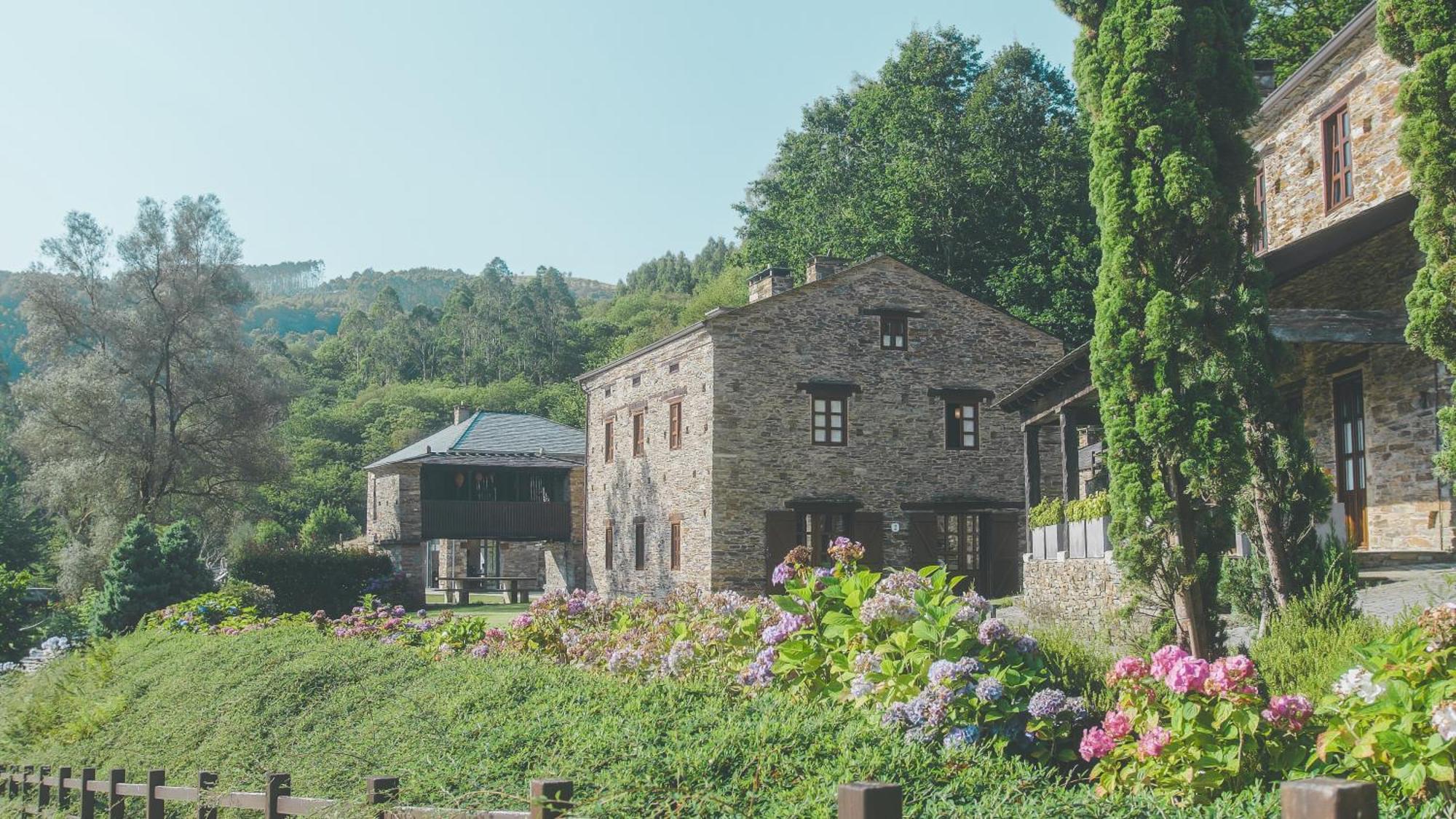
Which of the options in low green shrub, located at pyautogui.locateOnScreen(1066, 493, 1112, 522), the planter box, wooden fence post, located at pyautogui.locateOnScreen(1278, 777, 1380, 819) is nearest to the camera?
wooden fence post, located at pyautogui.locateOnScreen(1278, 777, 1380, 819)

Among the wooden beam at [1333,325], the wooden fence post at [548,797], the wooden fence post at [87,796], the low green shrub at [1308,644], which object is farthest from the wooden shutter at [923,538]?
the wooden fence post at [548,797]

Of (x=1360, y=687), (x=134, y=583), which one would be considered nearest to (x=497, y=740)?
(x=1360, y=687)

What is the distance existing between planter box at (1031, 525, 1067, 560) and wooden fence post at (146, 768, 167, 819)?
13615 mm

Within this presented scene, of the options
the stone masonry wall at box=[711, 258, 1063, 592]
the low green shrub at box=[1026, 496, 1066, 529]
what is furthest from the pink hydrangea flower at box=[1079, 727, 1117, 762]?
the stone masonry wall at box=[711, 258, 1063, 592]

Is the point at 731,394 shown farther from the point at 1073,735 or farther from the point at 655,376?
the point at 1073,735

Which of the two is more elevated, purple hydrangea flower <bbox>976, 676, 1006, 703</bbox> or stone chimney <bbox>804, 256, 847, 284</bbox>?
stone chimney <bbox>804, 256, 847, 284</bbox>

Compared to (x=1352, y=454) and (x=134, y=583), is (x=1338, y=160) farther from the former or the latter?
(x=134, y=583)

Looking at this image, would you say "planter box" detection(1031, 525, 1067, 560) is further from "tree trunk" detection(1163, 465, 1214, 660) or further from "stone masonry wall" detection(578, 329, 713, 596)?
"stone masonry wall" detection(578, 329, 713, 596)

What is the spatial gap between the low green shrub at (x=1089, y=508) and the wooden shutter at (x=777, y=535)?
9636 millimetres

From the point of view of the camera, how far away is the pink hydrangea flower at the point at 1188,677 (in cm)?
504

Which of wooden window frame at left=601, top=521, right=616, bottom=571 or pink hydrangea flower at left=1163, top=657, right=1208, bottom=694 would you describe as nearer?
pink hydrangea flower at left=1163, top=657, right=1208, bottom=694

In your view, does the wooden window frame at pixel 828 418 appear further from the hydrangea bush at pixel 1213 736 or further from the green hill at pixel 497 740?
the hydrangea bush at pixel 1213 736

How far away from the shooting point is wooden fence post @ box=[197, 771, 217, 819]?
6918 mm

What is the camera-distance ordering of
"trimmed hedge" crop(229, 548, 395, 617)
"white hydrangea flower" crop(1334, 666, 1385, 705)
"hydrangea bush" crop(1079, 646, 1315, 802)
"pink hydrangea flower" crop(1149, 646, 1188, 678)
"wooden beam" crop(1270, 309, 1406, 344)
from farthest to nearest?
"trimmed hedge" crop(229, 548, 395, 617), "wooden beam" crop(1270, 309, 1406, 344), "pink hydrangea flower" crop(1149, 646, 1188, 678), "hydrangea bush" crop(1079, 646, 1315, 802), "white hydrangea flower" crop(1334, 666, 1385, 705)
